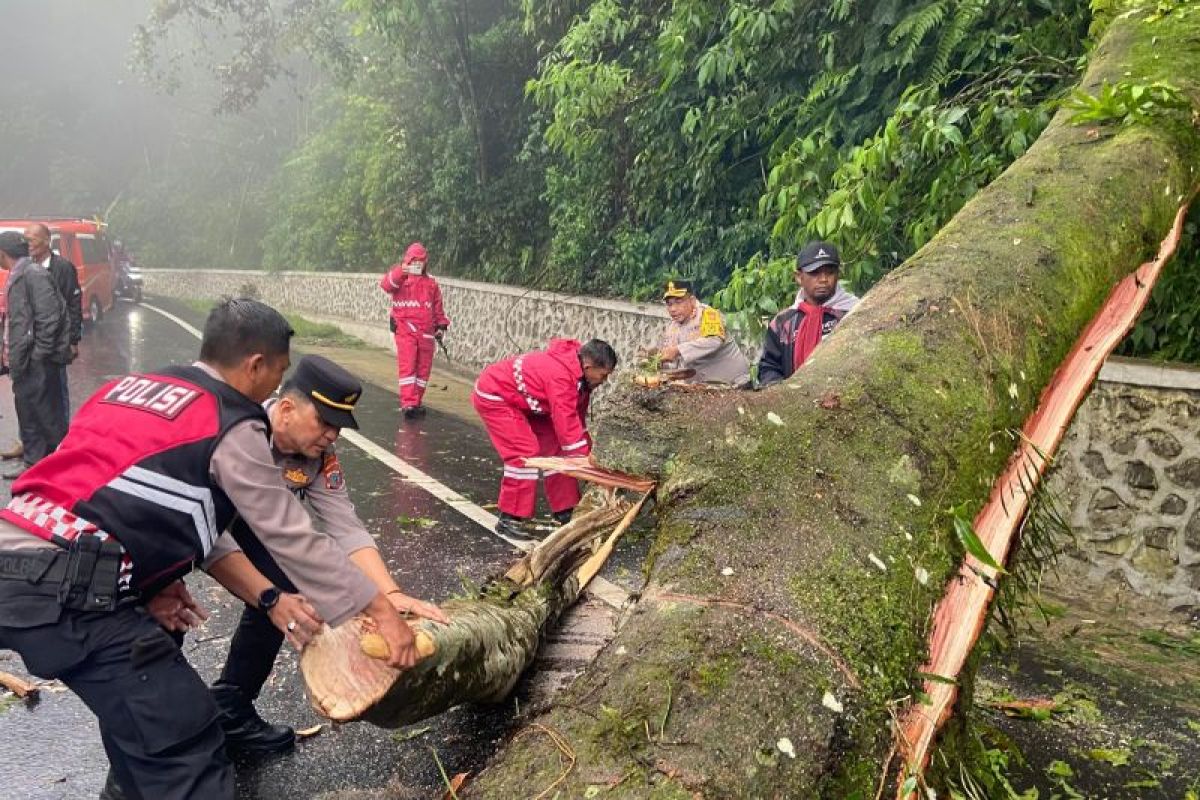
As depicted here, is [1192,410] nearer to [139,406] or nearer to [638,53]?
[139,406]

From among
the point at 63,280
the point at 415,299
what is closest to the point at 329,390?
the point at 63,280

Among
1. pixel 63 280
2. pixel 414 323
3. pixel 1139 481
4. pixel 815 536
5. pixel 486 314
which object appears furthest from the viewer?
pixel 486 314

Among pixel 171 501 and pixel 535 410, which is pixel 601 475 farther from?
pixel 535 410

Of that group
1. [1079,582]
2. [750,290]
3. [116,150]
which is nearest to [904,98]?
[750,290]

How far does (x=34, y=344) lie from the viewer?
22.0ft

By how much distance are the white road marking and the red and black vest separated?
2.33 meters

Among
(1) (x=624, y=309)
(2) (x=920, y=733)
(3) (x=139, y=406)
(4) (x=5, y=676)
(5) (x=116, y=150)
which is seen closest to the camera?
(2) (x=920, y=733)

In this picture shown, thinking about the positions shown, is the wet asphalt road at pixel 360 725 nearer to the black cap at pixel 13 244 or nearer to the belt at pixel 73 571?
the belt at pixel 73 571

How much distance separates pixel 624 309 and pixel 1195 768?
762 centimetres

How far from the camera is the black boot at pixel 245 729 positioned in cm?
332

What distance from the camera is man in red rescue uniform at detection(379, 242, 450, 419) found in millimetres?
10438

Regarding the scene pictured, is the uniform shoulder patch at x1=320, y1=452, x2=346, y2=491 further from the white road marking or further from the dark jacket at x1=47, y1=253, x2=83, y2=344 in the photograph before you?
the dark jacket at x1=47, y1=253, x2=83, y2=344

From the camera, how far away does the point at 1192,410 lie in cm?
484

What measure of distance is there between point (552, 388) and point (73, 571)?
368 cm
